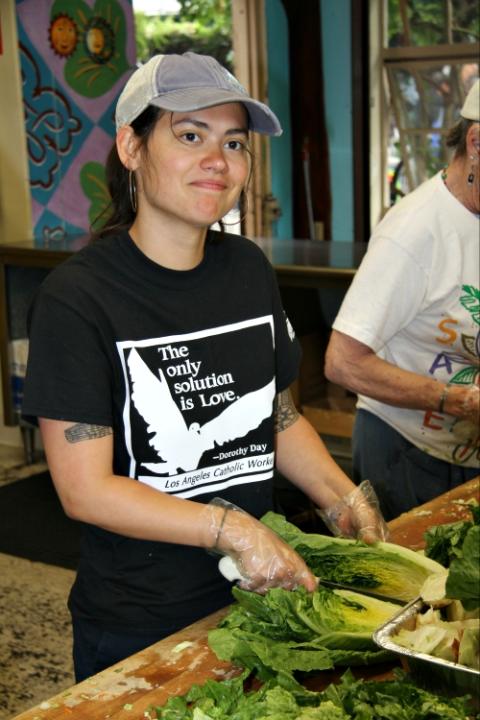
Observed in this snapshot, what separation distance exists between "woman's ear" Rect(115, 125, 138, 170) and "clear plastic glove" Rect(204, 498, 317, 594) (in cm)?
67

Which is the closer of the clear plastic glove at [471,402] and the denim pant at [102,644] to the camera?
the denim pant at [102,644]

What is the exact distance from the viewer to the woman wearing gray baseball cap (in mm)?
1756

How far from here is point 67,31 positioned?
5953 mm

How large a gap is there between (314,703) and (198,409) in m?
0.61

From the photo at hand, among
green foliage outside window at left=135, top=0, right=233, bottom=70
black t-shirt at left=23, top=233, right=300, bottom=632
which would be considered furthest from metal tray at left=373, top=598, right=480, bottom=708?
green foliage outside window at left=135, top=0, right=233, bottom=70

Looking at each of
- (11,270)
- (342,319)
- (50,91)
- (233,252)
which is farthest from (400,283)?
(50,91)

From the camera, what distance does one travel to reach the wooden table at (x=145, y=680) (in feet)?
5.16

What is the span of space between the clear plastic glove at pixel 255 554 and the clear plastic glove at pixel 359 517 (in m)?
0.30

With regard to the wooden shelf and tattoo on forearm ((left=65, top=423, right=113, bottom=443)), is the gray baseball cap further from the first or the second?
the wooden shelf

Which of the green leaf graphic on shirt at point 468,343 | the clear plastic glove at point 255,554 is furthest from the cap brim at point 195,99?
the green leaf graphic on shirt at point 468,343

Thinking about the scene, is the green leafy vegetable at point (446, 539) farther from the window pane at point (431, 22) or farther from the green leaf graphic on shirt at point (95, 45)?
the window pane at point (431, 22)

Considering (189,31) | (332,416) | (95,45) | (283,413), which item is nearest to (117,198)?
(283,413)

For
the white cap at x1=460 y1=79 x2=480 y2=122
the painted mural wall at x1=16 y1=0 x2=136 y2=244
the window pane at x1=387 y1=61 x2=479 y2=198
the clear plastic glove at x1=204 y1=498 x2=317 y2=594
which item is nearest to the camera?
the clear plastic glove at x1=204 y1=498 x2=317 y2=594

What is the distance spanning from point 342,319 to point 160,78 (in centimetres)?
101
